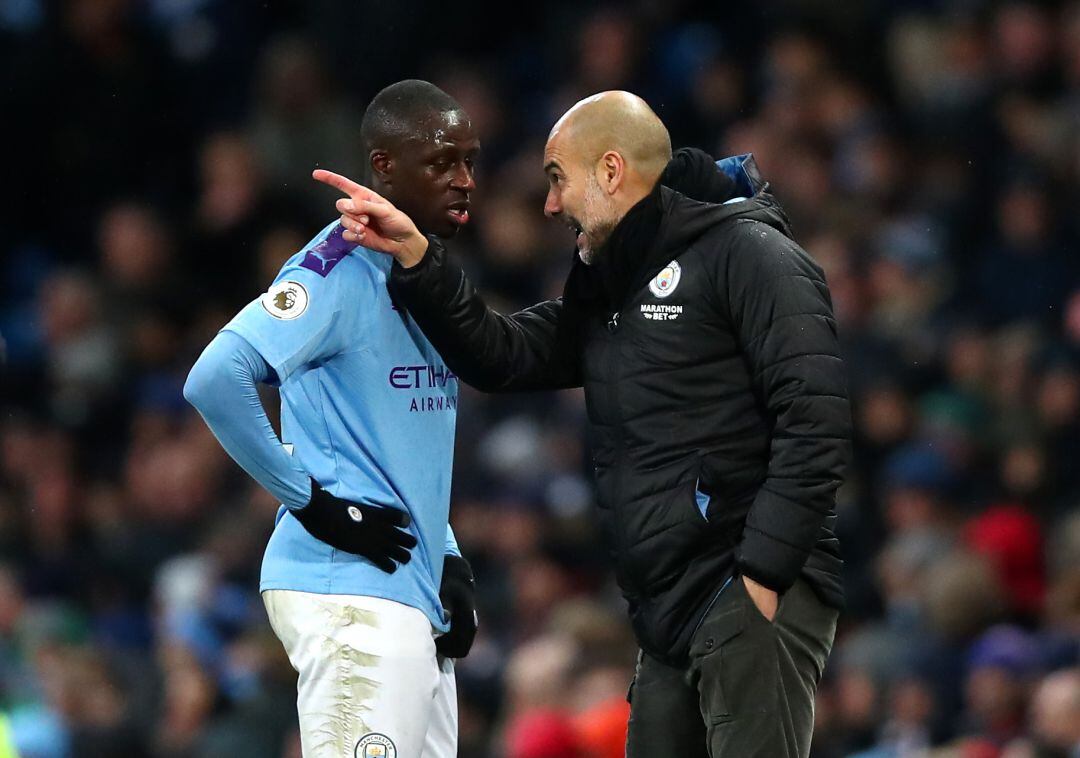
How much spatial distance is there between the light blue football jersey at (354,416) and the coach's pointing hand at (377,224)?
102 millimetres

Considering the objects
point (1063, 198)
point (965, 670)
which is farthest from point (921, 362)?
point (965, 670)

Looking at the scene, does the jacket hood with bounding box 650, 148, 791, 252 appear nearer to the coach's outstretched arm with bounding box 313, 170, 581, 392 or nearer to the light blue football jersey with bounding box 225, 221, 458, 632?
the coach's outstretched arm with bounding box 313, 170, 581, 392

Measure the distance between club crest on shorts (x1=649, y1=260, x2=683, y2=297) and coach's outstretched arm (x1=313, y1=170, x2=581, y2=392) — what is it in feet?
1.16

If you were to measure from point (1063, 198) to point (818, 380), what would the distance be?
4.16 metres

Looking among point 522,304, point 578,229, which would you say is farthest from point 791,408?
point 522,304

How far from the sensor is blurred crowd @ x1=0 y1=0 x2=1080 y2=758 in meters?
7.39

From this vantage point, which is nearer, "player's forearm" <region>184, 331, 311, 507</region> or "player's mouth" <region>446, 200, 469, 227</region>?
"player's forearm" <region>184, 331, 311, 507</region>

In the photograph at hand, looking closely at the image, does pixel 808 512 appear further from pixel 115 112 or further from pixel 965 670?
pixel 115 112

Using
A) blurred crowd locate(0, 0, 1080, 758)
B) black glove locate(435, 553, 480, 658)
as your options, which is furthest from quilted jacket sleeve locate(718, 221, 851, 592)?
blurred crowd locate(0, 0, 1080, 758)

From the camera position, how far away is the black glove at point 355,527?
4281 mm

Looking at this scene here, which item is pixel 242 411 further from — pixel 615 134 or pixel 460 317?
pixel 615 134

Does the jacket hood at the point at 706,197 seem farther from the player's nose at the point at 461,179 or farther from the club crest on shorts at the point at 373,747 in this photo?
the club crest on shorts at the point at 373,747

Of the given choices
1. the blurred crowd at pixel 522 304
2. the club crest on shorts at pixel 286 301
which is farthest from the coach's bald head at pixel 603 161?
the blurred crowd at pixel 522 304

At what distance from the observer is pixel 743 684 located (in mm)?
4277
